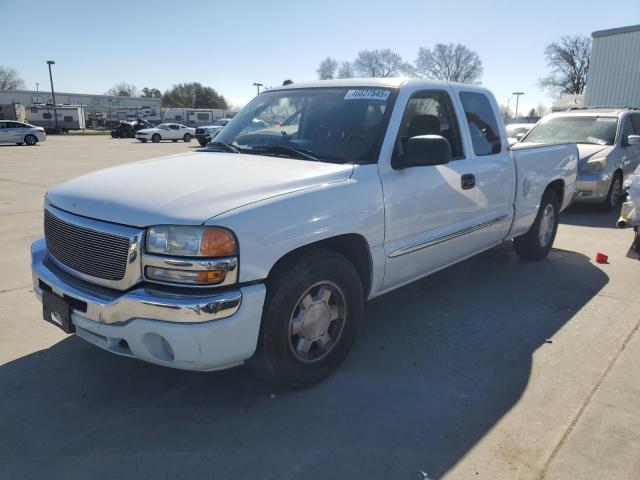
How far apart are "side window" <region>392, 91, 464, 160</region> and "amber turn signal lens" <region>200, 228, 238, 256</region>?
4.82ft

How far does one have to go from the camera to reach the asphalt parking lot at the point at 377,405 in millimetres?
2520

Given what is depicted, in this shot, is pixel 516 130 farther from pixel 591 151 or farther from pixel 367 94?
pixel 367 94

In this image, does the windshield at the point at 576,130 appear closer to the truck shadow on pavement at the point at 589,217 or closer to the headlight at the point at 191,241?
the truck shadow on pavement at the point at 589,217

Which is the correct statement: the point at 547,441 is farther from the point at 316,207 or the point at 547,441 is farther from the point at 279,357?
the point at 316,207

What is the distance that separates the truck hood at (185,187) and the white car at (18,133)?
1219 inches

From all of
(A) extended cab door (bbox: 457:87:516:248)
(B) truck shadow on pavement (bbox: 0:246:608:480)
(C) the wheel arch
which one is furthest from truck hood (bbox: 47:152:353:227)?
(A) extended cab door (bbox: 457:87:516:248)

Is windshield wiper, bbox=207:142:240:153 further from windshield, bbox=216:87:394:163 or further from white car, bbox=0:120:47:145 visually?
white car, bbox=0:120:47:145

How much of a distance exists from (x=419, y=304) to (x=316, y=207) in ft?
6.78

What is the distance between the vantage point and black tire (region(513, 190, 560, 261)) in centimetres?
569

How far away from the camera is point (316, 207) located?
2900mm

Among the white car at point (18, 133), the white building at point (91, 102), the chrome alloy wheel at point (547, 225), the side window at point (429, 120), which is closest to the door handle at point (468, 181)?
the side window at point (429, 120)

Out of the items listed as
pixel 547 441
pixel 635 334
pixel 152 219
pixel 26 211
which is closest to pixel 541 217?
pixel 635 334

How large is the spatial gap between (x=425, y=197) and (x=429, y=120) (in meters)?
0.70

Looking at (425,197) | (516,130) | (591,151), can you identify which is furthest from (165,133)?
(425,197)
